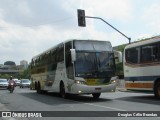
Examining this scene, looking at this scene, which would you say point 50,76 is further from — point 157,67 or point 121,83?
point 121,83

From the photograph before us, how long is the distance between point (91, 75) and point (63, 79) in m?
2.85

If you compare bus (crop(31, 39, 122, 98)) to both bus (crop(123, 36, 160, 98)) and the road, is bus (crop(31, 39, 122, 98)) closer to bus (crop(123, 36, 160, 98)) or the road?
the road

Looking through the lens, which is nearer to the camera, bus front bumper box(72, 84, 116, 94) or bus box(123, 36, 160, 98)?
bus front bumper box(72, 84, 116, 94)

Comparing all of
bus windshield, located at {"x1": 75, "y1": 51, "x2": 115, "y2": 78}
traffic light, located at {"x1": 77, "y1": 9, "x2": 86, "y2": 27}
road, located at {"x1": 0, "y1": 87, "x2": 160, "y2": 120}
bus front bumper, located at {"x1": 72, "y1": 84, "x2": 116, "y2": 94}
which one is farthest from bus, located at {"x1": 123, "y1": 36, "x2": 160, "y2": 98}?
traffic light, located at {"x1": 77, "y1": 9, "x2": 86, "y2": 27}

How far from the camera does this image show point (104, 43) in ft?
67.9

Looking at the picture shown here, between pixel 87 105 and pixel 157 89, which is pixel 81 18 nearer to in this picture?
pixel 157 89

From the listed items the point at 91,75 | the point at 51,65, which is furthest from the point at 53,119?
the point at 51,65

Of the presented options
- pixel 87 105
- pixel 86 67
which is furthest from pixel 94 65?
pixel 87 105

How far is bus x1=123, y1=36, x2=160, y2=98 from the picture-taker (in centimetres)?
1992

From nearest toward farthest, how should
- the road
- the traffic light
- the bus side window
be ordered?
the road → the bus side window → the traffic light

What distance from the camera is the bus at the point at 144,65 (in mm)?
19922

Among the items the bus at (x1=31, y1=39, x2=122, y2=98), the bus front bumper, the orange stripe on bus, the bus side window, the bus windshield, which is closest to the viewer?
the bus front bumper

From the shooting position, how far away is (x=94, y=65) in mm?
19594

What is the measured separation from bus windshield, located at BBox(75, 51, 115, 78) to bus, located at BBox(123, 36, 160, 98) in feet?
7.09
